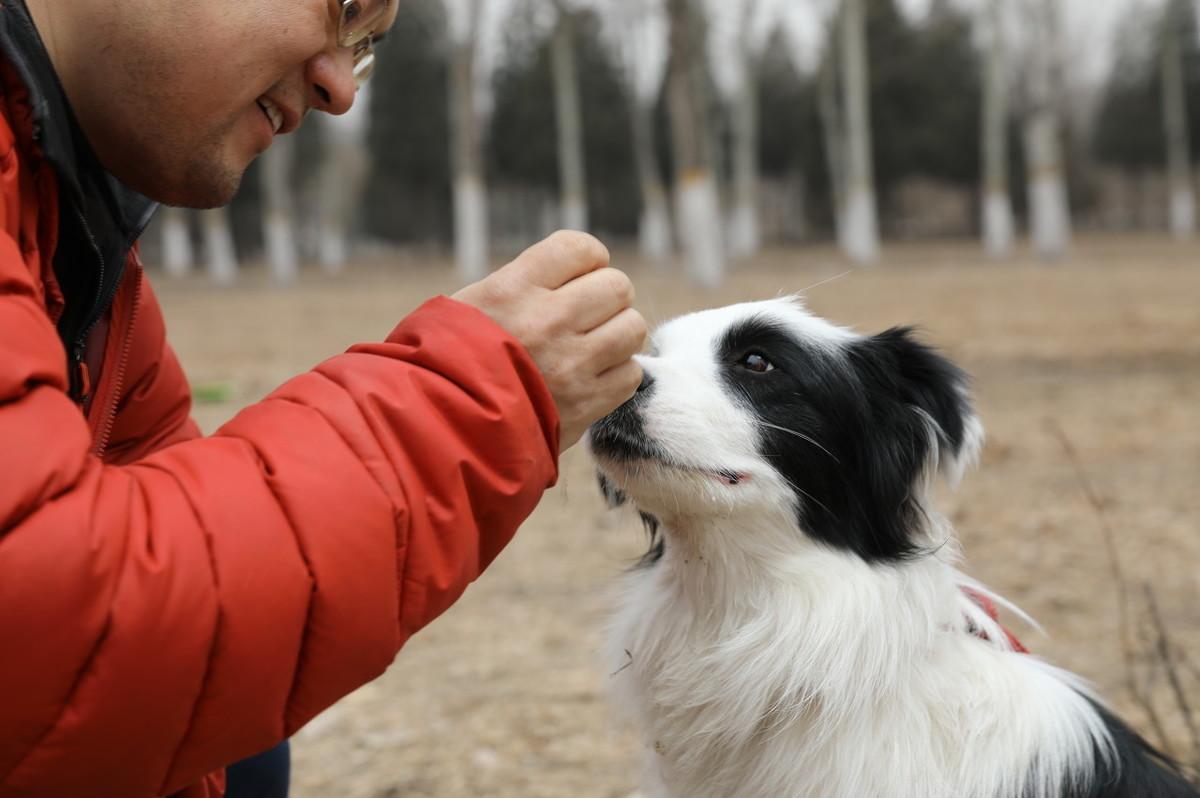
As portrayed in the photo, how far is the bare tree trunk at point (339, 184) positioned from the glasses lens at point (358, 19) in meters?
21.2

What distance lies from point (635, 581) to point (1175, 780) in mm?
1135

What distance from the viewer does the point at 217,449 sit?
47.8 inches

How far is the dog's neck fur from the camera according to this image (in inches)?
81.0

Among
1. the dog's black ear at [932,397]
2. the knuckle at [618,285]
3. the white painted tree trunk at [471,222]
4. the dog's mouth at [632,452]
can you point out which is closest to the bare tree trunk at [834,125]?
the white painted tree trunk at [471,222]

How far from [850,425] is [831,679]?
0.49 meters

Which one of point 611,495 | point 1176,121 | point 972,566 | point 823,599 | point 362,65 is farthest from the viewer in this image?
point 1176,121

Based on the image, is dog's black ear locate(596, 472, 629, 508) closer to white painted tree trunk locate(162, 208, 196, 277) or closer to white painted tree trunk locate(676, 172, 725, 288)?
white painted tree trunk locate(676, 172, 725, 288)

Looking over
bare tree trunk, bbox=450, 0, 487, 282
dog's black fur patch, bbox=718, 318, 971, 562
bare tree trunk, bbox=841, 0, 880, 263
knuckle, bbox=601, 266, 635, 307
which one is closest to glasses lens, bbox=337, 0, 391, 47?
knuckle, bbox=601, 266, 635, 307

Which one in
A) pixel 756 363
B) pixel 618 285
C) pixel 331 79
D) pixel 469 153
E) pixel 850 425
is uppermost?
pixel 331 79

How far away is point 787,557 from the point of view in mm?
2148

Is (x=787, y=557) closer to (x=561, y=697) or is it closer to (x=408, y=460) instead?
(x=408, y=460)

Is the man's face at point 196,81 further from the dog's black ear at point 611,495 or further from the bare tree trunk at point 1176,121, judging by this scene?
the bare tree trunk at point 1176,121

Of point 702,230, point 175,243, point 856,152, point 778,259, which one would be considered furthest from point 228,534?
point 175,243

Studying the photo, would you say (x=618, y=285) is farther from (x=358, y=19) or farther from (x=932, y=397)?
(x=932, y=397)
